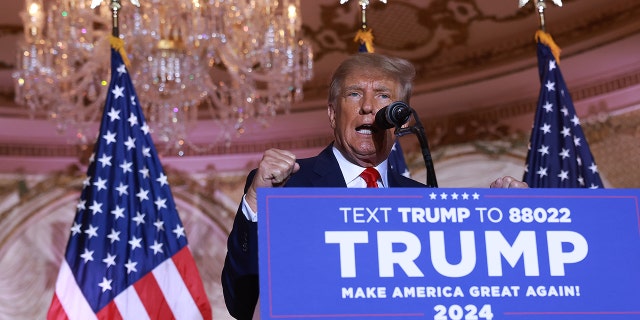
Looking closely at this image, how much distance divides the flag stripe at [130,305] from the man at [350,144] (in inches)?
70.2

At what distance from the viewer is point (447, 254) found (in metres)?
1.77

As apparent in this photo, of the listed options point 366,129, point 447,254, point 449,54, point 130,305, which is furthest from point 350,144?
point 449,54

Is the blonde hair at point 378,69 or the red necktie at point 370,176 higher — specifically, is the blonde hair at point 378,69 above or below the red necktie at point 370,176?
above

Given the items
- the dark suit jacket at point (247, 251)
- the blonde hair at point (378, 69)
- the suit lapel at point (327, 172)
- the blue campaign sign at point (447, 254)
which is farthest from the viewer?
the blonde hair at point (378, 69)

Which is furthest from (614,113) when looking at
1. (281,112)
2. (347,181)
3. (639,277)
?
(639,277)

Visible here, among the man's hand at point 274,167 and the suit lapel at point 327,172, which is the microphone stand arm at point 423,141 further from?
the suit lapel at point 327,172

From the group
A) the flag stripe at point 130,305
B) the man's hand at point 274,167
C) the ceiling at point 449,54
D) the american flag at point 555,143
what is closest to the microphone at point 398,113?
the man's hand at point 274,167

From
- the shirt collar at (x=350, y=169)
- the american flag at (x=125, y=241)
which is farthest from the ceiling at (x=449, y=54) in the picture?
the shirt collar at (x=350, y=169)

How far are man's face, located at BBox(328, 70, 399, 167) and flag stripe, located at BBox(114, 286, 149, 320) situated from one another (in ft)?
6.07

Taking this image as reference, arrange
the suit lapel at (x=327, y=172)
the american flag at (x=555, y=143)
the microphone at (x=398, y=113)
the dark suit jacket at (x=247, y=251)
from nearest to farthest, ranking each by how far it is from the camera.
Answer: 1. the microphone at (x=398, y=113)
2. the dark suit jacket at (x=247, y=251)
3. the suit lapel at (x=327, y=172)
4. the american flag at (x=555, y=143)

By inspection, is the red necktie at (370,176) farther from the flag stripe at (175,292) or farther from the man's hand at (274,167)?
the flag stripe at (175,292)

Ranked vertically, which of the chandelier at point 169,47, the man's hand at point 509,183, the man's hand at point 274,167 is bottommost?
the man's hand at point 509,183

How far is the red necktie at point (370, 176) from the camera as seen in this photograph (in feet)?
8.14

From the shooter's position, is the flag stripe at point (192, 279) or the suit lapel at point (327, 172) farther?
the flag stripe at point (192, 279)
